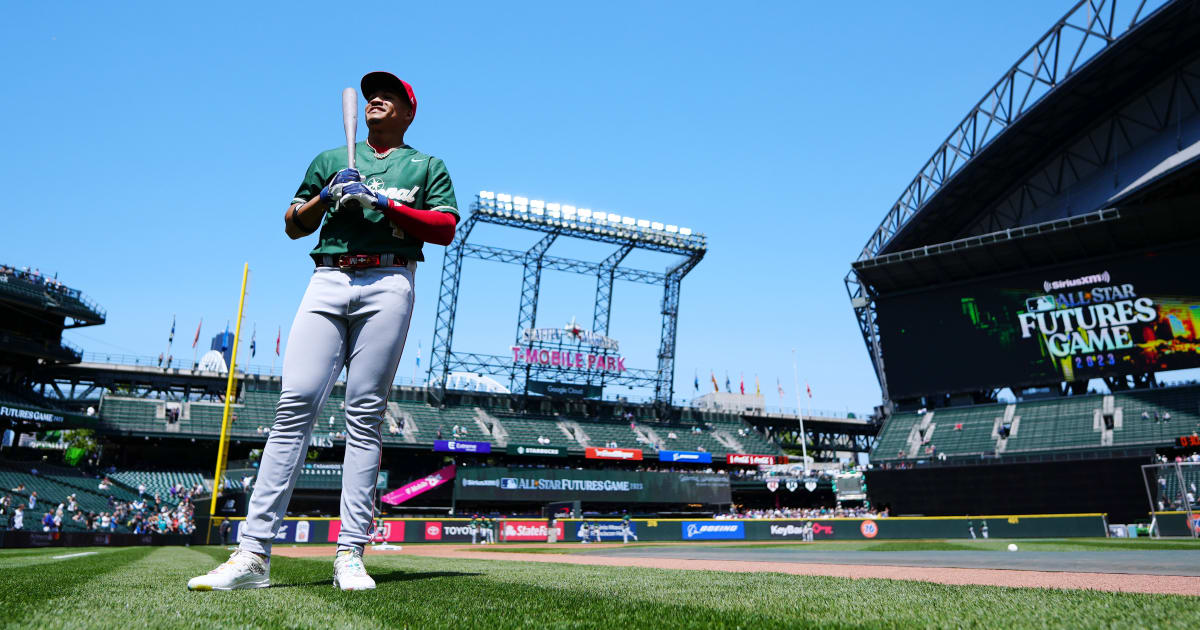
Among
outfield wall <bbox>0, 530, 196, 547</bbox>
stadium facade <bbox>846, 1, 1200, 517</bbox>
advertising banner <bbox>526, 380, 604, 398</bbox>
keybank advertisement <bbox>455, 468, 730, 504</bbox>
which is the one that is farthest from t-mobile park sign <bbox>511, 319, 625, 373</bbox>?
outfield wall <bbox>0, 530, 196, 547</bbox>

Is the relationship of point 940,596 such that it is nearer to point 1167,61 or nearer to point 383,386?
point 383,386

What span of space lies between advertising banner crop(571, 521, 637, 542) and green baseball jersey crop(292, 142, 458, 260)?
29.2m

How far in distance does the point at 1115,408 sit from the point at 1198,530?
1682cm

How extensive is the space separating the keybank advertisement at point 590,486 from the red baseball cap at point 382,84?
38.4 metres

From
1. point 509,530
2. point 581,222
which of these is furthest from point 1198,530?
point 581,222

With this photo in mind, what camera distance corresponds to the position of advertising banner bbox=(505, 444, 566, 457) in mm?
44562

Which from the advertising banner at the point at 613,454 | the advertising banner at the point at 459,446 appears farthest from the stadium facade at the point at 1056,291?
the advertising banner at the point at 459,446

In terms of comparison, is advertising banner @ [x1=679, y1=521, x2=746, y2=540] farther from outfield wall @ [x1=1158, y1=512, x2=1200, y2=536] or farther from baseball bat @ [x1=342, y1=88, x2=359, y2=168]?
baseball bat @ [x1=342, y1=88, x2=359, y2=168]

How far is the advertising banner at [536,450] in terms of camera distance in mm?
44562

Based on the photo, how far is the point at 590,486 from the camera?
4328 cm

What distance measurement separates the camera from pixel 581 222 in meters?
47.4

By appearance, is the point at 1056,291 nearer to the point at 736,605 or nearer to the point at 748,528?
the point at 748,528

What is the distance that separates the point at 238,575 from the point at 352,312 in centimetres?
126

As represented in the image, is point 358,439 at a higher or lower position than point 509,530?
higher
